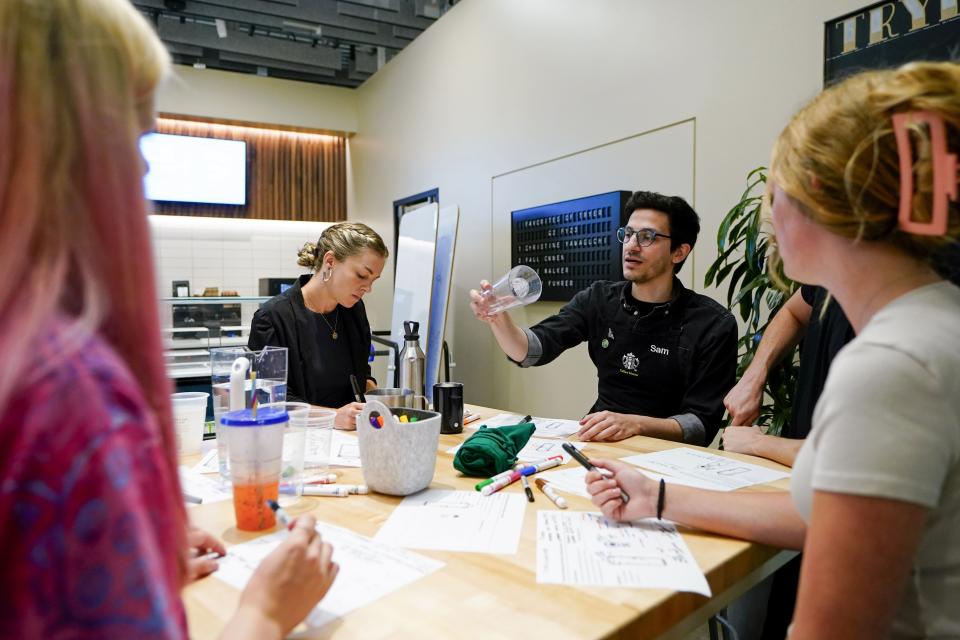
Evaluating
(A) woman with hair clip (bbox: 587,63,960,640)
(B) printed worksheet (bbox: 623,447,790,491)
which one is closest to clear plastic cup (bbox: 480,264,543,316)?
(B) printed worksheet (bbox: 623,447,790,491)

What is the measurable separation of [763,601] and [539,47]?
3.10m

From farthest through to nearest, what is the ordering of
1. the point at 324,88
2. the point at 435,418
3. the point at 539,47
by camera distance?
the point at 324,88
the point at 539,47
the point at 435,418


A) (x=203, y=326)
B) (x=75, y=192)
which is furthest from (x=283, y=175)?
(x=75, y=192)

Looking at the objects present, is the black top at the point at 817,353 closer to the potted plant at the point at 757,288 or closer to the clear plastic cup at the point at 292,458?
the potted plant at the point at 757,288

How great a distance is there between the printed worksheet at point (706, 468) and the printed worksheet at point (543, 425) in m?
0.30

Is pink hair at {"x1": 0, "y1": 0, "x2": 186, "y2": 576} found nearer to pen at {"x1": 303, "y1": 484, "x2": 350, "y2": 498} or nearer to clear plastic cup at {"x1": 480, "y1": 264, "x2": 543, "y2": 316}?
pen at {"x1": 303, "y1": 484, "x2": 350, "y2": 498}

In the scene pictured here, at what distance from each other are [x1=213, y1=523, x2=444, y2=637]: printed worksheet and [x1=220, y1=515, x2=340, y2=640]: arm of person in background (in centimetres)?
4

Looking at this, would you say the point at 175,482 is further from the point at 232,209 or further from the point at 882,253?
the point at 232,209

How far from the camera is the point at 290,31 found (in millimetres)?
4840

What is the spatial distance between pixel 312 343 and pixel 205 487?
1.21 m

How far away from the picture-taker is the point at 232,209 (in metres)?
5.62

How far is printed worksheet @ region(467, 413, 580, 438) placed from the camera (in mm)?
1708

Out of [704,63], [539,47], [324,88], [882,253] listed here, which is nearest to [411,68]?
[324,88]

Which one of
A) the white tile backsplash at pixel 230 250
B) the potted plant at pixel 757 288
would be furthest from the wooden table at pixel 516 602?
the white tile backsplash at pixel 230 250
